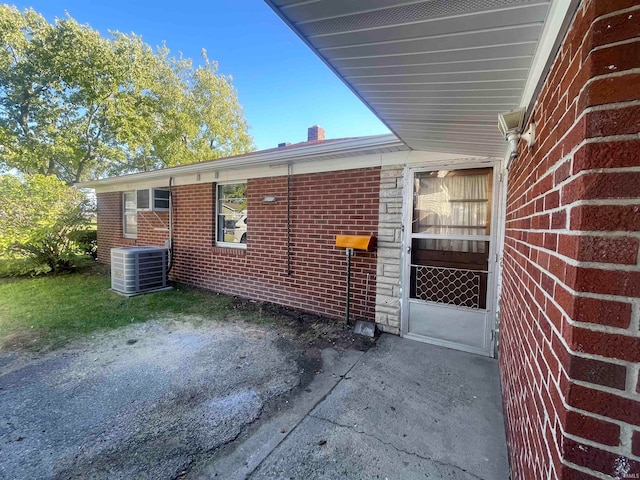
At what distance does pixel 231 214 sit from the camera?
562 centimetres

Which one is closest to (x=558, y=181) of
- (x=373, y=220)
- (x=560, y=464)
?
(x=560, y=464)

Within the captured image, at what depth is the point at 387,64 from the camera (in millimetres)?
1457

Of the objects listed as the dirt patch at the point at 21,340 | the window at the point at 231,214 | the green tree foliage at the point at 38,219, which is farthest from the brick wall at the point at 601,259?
the green tree foliage at the point at 38,219

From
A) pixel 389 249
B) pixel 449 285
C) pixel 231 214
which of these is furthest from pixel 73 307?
pixel 449 285

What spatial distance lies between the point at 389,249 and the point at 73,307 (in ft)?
16.7

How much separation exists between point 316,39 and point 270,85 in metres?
16.2

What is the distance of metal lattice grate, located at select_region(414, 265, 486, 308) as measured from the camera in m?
3.39

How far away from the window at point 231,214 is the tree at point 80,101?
390 inches

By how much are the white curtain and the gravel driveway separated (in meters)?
2.11

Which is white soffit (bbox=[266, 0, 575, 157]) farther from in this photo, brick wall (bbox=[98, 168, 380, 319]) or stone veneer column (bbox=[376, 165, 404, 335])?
brick wall (bbox=[98, 168, 380, 319])

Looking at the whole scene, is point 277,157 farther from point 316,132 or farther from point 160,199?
point 316,132

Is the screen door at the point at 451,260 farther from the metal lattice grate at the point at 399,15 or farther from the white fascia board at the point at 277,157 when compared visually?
the metal lattice grate at the point at 399,15

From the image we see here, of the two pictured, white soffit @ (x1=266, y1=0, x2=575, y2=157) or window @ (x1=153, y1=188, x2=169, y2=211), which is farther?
window @ (x1=153, y1=188, x2=169, y2=211)

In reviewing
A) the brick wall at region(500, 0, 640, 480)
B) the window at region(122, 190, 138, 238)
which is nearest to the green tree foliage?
the window at region(122, 190, 138, 238)
